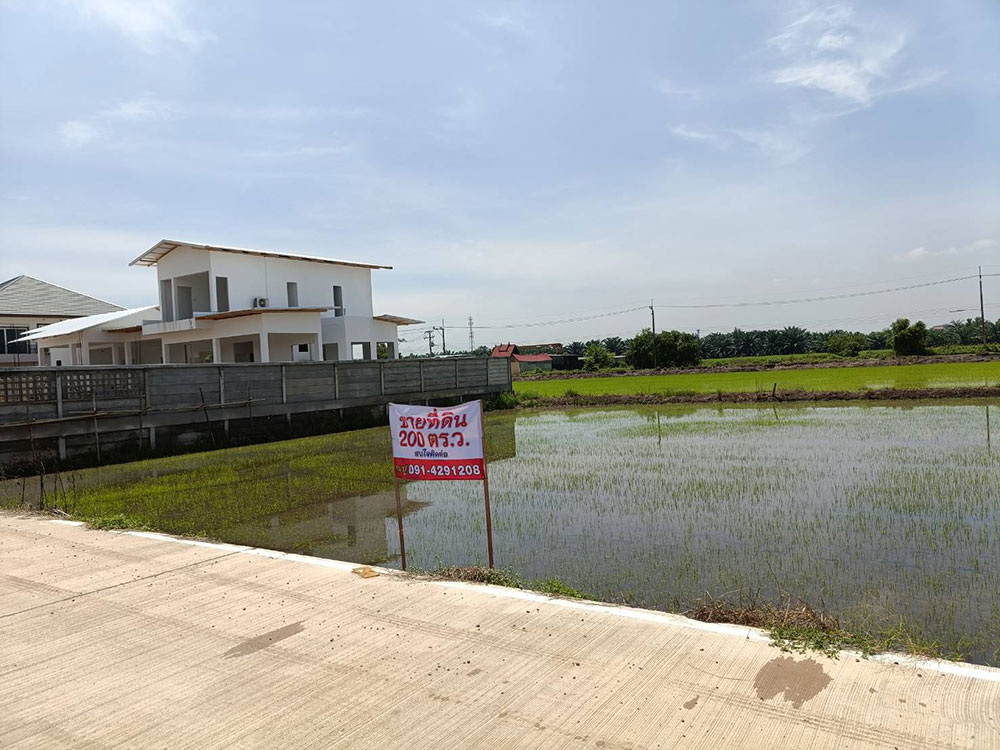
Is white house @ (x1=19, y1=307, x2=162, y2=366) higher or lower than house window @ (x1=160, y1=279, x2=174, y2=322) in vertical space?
lower

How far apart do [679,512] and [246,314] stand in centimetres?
2332

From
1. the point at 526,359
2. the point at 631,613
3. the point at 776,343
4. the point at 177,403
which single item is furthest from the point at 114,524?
the point at 776,343

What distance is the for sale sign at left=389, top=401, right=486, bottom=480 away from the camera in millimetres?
6148

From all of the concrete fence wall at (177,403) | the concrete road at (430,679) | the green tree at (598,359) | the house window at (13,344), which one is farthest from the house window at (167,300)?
the green tree at (598,359)

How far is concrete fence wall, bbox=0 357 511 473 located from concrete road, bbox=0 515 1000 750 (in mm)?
9973

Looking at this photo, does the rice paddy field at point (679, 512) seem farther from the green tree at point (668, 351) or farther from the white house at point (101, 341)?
the green tree at point (668, 351)

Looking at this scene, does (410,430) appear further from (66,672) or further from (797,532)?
(797,532)

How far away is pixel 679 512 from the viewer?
9195 mm

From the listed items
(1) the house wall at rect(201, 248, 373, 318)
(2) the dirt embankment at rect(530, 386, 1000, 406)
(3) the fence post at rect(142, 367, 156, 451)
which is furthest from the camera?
(1) the house wall at rect(201, 248, 373, 318)

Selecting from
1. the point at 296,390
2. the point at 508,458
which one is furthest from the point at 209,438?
the point at 508,458

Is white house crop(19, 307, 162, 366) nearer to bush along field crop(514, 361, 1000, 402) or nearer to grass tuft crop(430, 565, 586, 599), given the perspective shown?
bush along field crop(514, 361, 1000, 402)

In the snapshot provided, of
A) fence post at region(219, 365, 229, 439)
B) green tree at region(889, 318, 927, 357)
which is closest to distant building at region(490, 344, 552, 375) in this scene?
green tree at region(889, 318, 927, 357)

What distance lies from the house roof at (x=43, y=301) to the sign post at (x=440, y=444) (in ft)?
150

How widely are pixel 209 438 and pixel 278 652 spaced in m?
17.2
